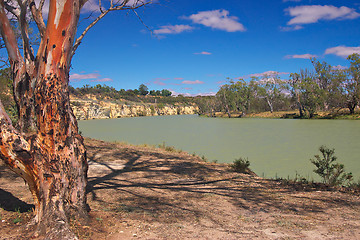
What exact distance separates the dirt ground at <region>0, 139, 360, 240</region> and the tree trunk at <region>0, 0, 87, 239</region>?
0.26m

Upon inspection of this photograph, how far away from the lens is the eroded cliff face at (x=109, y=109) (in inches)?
2479

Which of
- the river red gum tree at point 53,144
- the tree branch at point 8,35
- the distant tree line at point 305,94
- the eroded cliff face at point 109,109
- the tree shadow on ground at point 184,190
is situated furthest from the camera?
the eroded cliff face at point 109,109

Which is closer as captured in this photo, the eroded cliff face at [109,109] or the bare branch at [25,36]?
the bare branch at [25,36]

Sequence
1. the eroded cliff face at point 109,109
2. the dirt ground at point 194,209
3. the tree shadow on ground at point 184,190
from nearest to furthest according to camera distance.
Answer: the dirt ground at point 194,209, the tree shadow on ground at point 184,190, the eroded cliff face at point 109,109

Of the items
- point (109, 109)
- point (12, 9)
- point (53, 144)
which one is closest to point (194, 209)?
point (53, 144)

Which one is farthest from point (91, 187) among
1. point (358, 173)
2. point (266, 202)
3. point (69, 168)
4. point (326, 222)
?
point (358, 173)

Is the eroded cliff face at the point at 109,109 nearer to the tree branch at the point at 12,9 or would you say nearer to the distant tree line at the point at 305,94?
the distant tree line at the point at 305,94

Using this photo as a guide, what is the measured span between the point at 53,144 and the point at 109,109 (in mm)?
69888

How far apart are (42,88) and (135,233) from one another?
1.89 metres

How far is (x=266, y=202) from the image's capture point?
14.8ft

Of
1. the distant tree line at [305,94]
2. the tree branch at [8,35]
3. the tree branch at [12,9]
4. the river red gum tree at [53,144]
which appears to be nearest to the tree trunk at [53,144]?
the river red gum tree at [53,144]

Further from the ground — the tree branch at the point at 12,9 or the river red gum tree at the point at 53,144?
the tree branch at the point at 12,9

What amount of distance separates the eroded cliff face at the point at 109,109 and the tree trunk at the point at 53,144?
188 feet

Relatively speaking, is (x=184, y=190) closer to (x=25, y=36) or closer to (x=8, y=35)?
(x=8, y=35)
